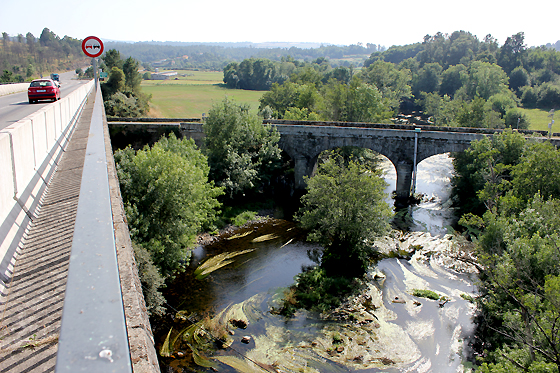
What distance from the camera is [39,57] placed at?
11956 cm

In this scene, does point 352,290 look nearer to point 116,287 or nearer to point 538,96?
point 116,287

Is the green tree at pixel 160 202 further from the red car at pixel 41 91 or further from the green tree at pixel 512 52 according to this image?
the green tree at pixel 512 52

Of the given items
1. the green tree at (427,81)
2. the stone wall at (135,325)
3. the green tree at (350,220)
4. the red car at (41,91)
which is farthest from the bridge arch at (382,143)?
the green tree at (427,81)

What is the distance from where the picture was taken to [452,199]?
38250mm

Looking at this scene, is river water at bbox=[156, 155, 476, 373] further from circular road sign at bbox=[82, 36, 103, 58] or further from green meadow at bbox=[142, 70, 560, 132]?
green meadow at bbox=[142, 70, 560, 132]

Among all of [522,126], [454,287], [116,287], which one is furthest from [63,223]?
[522,126]

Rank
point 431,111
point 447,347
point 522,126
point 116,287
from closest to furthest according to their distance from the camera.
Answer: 1. point 116,287
2. point 447,347
3. point 522,126
4. point 431,111

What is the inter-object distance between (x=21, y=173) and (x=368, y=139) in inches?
A: 1399

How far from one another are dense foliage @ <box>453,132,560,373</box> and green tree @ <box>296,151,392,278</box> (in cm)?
614

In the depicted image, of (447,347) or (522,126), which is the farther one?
(522,126)

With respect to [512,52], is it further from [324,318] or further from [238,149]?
[324,318]

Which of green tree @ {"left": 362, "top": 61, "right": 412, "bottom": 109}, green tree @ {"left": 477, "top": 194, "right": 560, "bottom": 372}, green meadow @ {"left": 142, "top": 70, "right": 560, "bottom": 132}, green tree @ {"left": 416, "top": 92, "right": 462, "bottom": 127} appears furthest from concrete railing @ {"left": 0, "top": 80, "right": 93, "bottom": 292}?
green tree @ {"left": 362, "top": 61, "right": 412, "bottom": 109}

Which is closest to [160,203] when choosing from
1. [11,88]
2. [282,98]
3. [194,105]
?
[11,88]

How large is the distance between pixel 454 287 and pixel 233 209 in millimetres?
19144
